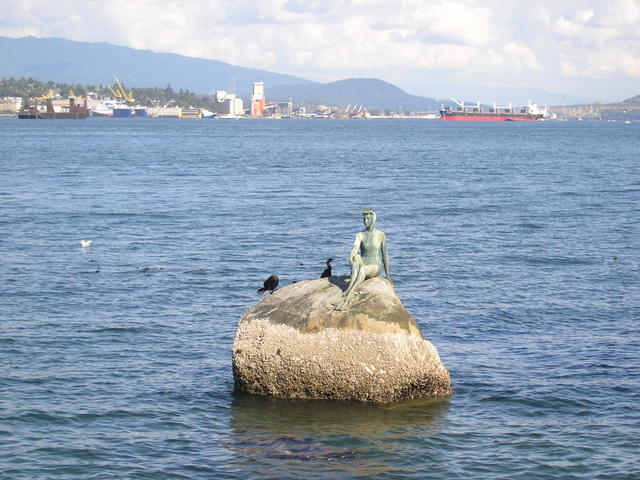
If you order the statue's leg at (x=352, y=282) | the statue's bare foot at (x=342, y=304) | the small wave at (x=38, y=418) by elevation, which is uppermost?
the statue's leg at (x=352, y=282)

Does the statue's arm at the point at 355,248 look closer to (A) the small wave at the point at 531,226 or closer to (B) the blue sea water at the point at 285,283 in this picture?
(B) the blue sea water at the point at 285,283

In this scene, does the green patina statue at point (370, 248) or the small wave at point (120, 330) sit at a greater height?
the green patina statue at point (370, 248)

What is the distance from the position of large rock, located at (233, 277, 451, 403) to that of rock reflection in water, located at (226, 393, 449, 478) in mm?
303

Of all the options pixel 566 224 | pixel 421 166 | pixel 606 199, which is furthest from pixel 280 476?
pixel 421 166

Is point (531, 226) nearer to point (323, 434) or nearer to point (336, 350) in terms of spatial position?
point (336, 350)

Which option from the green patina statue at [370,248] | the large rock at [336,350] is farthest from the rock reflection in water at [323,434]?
the green patina statue at [370,248]

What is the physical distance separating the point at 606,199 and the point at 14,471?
44.8 meters

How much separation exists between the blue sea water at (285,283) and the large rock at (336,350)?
0.37 metres

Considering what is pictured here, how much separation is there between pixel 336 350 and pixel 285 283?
1148cm

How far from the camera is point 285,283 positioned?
2738 centimetres

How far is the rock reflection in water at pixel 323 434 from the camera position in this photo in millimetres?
14109

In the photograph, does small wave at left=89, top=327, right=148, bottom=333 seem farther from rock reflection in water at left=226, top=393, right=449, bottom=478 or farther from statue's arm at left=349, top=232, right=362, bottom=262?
statue's arm at left=349, top=232, right=362, bottom=262

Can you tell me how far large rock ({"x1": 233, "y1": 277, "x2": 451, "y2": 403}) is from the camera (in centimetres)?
1603

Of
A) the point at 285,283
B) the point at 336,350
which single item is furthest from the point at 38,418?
the point at 285,283
